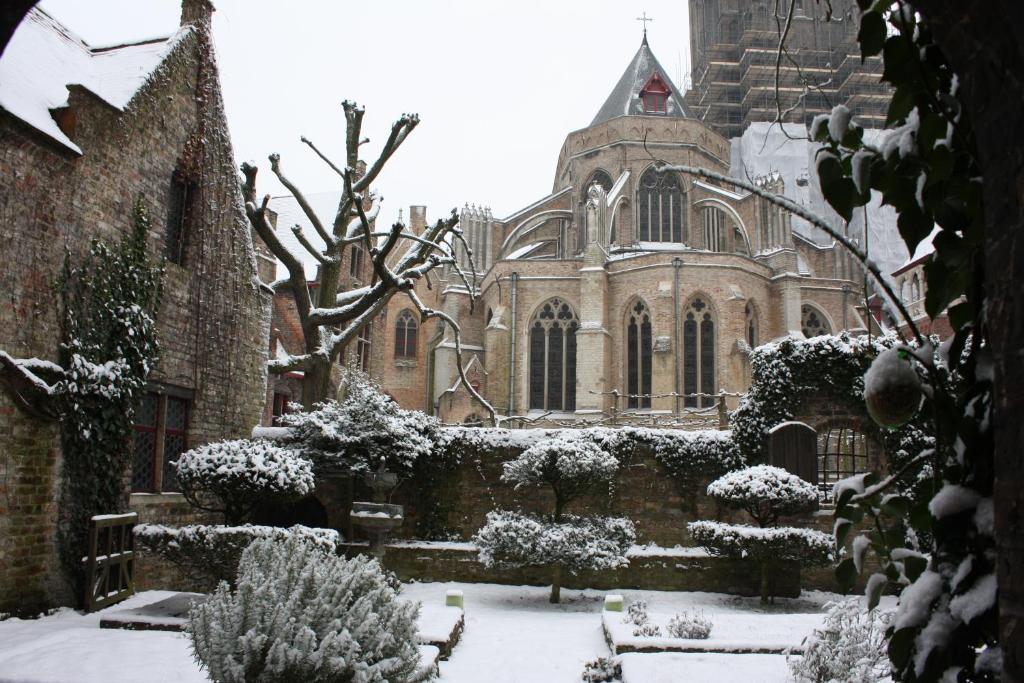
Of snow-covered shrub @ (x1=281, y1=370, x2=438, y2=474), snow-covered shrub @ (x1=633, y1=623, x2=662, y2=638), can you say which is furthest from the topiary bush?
snow-covered shrub @ (x1=281, y1=370, x2=438, y2=474)

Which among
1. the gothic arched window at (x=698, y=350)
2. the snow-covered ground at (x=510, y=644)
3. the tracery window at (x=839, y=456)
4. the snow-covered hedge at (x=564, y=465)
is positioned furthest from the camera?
the gothic arched window at (x=698, y=350)

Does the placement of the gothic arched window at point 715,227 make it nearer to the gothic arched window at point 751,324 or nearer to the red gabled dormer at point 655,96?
the gothic arched window at point 751,324

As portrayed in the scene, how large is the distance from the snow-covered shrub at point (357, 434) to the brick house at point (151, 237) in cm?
143

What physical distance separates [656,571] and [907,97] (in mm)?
11678

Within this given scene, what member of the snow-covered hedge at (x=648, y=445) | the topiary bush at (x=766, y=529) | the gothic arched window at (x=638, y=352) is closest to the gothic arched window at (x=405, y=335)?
the gothic arched window at (x=638, y=352)

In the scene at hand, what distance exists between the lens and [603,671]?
7.59 metres

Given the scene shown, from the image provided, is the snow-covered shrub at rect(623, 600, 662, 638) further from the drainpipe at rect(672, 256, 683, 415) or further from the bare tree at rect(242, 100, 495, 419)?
the drainpipe at rect(672, 256, 683, 415)

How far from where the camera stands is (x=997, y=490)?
166 cm

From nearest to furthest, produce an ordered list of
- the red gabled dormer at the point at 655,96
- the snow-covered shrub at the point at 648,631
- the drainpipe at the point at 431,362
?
the snow-covered shrub at the point at 648,631 → the drainpipe at the point at 431,362 → the red gabled dormer at the point at 655,96

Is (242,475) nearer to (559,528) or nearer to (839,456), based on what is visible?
(559,528)

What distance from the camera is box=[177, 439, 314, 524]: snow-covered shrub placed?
1008cm

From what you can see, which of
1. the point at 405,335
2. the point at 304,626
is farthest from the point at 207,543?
the point at 405,335

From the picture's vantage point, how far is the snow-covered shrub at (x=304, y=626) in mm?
4434

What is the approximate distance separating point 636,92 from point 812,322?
14880 mm
